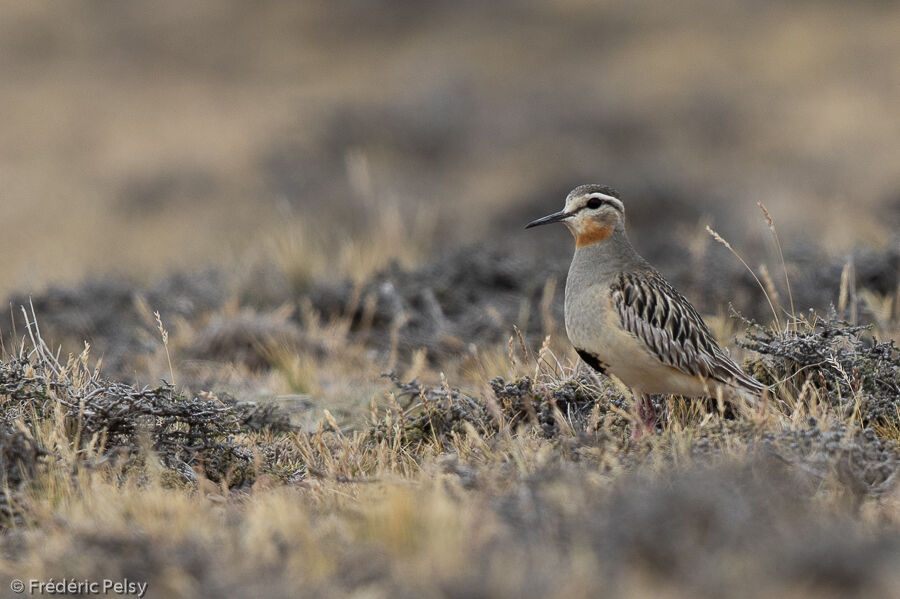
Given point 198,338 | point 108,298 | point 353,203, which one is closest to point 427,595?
point 198,338

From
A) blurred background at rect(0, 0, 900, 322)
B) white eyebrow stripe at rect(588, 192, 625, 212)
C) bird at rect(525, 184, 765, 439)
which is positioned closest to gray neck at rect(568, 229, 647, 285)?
bird at rect(525, 184, 765, 439)

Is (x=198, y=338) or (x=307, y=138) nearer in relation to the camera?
(x=198, y=338)

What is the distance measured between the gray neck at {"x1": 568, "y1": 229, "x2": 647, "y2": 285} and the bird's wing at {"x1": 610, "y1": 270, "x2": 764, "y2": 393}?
0.09 meters

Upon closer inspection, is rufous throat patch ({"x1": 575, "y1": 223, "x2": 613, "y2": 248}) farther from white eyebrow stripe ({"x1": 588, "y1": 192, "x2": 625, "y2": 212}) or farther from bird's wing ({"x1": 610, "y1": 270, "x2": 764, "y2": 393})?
bird's wing ({"x1": 610, "y1": 270, "x2": 764, "y2": 393})

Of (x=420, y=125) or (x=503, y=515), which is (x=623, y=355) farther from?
(x=420, y=125)

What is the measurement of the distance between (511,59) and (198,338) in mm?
21787

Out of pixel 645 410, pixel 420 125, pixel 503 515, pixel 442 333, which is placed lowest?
pixel 442 333

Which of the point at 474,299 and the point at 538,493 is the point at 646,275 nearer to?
the point at 538,493

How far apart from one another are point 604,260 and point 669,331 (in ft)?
1.71

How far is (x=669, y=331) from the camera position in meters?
4.81

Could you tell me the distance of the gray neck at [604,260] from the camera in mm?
5043

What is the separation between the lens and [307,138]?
73.7ft

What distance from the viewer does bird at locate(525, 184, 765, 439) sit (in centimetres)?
474

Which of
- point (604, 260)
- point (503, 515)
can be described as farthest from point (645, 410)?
point (503, 515)
